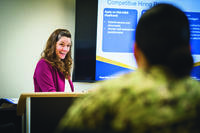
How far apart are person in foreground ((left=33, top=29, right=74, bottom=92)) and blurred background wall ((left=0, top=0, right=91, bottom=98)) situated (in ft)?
3.73

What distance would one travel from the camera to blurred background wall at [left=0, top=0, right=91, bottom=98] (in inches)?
131

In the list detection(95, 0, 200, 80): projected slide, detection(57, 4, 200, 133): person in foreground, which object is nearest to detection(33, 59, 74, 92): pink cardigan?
detection(95, 0, 200, 80): projected slide

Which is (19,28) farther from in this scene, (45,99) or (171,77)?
(171,77)

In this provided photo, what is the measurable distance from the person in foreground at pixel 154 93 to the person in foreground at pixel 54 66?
4.83 feet

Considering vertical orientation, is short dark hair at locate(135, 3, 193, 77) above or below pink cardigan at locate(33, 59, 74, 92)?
above

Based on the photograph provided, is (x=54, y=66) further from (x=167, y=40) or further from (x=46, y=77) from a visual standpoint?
(x=167, y=40)

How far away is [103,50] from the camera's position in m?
3.31

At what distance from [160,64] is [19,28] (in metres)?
3.07

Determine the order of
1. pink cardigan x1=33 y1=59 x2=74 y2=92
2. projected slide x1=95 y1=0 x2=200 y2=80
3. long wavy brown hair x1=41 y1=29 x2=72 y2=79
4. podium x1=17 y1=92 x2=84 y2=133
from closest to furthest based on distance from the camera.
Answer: podium x1=17 y1=92 x2=84 y2=133 → pink cardigan x1=33 y1=59 x2=74 y2=92 → long wavy brown hair x1=41 y1=29 x2=72 y2=79 → projected slide x1=95 y1=0 x2=200 y2=80

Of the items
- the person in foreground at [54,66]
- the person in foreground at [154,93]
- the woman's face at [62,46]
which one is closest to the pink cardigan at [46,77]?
the person in foreground at [54,66]

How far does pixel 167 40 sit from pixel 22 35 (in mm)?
3036

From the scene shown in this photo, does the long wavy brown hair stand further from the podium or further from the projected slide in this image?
the projected slide

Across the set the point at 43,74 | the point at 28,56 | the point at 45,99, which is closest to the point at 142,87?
the point at 45,99

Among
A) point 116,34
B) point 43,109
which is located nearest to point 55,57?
point 43,109
